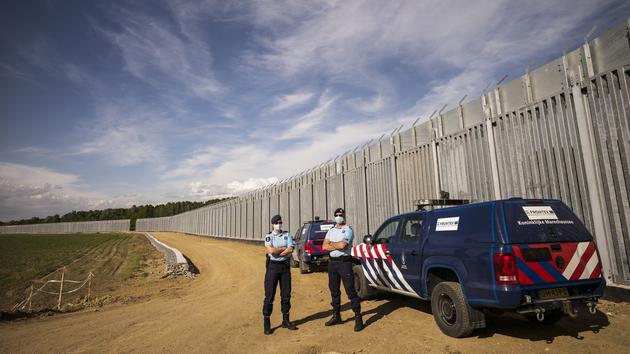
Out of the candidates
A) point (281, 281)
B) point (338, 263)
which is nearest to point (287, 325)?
point (281, 281)

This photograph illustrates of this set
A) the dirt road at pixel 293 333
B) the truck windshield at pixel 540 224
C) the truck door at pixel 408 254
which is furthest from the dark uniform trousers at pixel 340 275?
the truck windshield at pixel 540 224

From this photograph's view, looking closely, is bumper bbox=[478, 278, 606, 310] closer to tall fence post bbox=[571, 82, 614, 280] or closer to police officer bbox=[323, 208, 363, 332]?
police officer bbox=[323, 208, 363, 332]

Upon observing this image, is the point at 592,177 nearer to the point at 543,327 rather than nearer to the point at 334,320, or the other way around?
the point at 543,327

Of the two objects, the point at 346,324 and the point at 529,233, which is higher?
the point at 529,233

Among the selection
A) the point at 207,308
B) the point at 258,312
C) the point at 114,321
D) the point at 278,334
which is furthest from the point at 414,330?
the point at 114,321

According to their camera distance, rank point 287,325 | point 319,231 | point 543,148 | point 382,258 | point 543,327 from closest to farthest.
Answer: point 543,327, point 287,325, point 382,258, point 543,148, point 319,231

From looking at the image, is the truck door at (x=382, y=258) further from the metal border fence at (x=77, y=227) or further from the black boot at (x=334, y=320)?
the metal border fence at (x=77, y=227)

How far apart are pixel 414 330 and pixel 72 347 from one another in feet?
18.7

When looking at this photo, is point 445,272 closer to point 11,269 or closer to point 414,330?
point 414,330

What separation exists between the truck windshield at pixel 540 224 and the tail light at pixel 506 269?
0.24 metres

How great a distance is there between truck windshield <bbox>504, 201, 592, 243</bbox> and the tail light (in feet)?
0.79

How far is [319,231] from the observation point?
1316cm

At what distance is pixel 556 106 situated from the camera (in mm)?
8219

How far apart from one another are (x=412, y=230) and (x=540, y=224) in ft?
7.12
